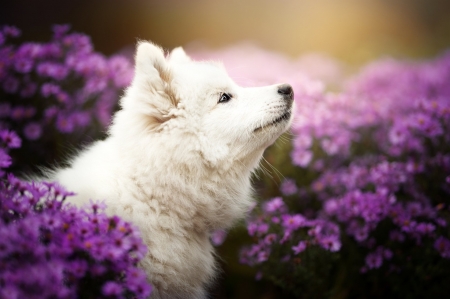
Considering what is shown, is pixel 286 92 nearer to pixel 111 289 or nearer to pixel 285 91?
pixel 285 91

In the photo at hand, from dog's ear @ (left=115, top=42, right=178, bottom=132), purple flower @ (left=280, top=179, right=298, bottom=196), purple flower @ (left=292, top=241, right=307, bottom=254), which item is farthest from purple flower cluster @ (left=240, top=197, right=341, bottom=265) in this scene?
dog's ear @ (left=115, top=42, right=178, bottom=132)

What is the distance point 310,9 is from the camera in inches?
170

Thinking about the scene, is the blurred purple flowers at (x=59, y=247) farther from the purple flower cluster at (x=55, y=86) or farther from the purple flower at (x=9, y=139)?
the purple flower cluster at (x=55, y=86)

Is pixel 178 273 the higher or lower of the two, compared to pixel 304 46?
lower

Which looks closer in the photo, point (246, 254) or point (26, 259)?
point (26, 259)

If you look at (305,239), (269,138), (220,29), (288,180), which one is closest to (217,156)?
(269,138)

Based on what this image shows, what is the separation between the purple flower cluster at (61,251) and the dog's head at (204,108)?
0.62 m

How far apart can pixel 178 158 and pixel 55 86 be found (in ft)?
5.35

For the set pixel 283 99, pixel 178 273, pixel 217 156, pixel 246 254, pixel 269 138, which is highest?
pixel 283 99

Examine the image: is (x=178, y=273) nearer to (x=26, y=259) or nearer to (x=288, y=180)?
(x=26, y=259)

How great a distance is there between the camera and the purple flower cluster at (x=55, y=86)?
298cm

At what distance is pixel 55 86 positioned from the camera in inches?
120

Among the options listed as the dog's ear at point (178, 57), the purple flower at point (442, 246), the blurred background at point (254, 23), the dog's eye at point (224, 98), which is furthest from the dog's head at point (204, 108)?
the blurred background at point (254, 23)

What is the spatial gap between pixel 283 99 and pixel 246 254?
1299 millimetres
